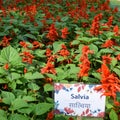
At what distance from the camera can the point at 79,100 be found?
9.19ft

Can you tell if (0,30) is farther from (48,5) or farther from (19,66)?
(48,5)

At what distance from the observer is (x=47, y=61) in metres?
4.38

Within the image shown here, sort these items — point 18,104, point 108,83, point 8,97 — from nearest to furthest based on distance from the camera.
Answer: point 108,83
point 18,104
point 8,97

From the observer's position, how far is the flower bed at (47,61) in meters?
3.06

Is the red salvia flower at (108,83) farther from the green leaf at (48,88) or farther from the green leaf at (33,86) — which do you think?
the green leaf at (33,86)

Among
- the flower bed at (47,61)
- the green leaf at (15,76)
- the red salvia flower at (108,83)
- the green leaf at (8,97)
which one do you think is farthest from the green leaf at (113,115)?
the green leaf at (15,76)

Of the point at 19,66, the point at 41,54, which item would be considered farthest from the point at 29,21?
the point at 19,66

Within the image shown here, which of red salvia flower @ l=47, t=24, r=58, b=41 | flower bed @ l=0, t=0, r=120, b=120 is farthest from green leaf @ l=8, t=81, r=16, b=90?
red salvia flower @ l=47, t=24, r=58, b=41

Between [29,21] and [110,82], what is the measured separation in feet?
10.7

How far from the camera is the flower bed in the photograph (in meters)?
3.06

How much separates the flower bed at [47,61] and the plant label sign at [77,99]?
0.09 meters

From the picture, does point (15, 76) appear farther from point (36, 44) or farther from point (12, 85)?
point (36, 44)

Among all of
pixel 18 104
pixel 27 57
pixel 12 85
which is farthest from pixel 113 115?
pixel 27 57

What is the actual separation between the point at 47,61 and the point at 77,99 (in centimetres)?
164
